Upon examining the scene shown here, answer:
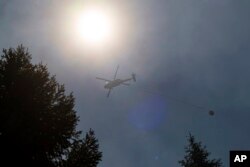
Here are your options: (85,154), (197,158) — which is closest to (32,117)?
(85,154)

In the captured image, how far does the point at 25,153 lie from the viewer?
58.5 feet

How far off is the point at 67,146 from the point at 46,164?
1.57 metres

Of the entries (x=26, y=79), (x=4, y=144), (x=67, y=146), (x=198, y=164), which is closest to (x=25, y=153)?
(x=4, y=144)

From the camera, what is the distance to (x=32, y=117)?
1859 centimetres

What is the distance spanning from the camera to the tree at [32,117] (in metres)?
17.6

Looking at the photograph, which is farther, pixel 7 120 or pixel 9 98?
pixel 9 98

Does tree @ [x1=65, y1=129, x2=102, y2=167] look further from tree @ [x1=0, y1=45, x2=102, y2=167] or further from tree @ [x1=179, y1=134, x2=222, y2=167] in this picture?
tree @ [x1=179, y1=134, x2=222, y2=167]

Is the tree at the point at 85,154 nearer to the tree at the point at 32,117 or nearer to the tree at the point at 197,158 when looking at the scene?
the tree at the point at 32,117

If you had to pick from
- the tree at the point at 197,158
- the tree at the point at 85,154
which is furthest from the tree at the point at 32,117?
the tree at the point at 197,158

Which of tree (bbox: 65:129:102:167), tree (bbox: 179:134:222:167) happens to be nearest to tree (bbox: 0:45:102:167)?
tree (bbox: 65:129:102:167)

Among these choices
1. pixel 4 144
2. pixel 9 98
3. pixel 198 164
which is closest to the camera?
pixel 4 144

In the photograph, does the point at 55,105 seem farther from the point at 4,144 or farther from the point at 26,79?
the point at 4,144

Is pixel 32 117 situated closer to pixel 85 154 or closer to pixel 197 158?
pixel 85 154

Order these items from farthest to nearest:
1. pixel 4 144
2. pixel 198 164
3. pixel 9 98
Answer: pixel 198 164 → pixel 9 98 → pixel 4 144
